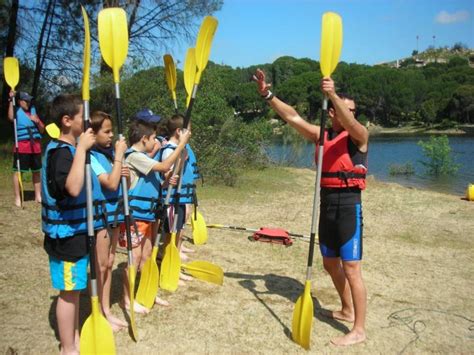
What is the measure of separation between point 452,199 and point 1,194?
9.33m

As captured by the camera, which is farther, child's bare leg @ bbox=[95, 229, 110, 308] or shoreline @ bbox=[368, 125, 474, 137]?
shoreline @ bbox=[368, 125, 474, 137]

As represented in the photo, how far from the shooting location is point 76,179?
8.29ft

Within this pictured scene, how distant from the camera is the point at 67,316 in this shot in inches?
109

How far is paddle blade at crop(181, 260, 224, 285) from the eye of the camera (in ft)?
14.4

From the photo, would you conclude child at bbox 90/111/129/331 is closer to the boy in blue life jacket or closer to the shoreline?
the boy in blue life jacket

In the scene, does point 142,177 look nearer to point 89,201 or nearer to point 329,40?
point 89,201

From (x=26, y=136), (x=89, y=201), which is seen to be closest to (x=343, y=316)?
(x=89, y=201)

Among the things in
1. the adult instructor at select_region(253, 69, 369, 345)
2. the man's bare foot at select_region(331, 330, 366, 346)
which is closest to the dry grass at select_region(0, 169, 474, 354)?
the man's bare foot at select_region(331, 330, 366, 346)

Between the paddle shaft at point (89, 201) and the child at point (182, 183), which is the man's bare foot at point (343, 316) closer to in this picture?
the child at point (182, 183)

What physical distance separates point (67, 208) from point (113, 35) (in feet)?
4.12

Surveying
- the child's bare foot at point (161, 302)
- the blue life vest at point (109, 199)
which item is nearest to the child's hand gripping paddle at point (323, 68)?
the child's bare foot at point (161, 302)

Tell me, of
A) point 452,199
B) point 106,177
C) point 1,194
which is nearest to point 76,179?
point 106,177

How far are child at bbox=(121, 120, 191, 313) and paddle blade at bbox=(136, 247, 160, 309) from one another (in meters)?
0.06

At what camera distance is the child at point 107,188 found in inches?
115
